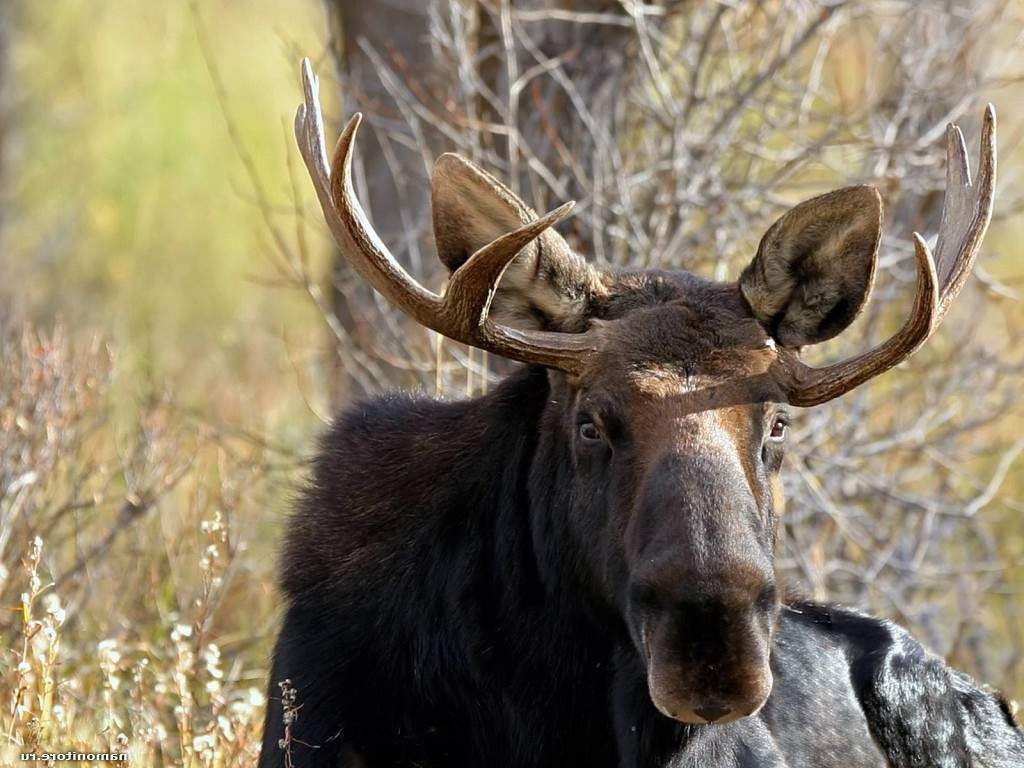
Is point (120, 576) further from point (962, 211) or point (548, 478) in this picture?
point (962, 211)

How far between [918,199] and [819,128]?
1.86 m

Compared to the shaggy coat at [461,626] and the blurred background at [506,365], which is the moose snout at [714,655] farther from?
the blurred background at [506,365]

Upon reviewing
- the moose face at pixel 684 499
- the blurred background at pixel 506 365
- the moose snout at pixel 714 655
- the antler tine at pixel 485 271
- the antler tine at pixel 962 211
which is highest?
the blurred background at pixel 506 365

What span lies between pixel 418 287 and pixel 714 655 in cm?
117

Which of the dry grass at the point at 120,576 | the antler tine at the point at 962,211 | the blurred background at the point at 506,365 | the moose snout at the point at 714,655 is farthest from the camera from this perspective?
the blurred background at the point at 506,365

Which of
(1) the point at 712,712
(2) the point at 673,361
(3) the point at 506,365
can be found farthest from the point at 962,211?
(3) the point at 506,365

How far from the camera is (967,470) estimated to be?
32.4ft

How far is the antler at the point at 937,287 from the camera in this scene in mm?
4145

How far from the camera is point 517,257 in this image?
431 cm

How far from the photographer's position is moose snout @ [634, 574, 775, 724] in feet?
12.1

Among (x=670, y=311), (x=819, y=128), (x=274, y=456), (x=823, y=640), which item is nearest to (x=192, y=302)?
(x=274, y=456)

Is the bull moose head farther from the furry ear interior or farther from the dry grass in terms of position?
the dry grass

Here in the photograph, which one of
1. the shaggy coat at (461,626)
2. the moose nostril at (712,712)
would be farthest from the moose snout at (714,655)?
the shaggy coat at (461,626)

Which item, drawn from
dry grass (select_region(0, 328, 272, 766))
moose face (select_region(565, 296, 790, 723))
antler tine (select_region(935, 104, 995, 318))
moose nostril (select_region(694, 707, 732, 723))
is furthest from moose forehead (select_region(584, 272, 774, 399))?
dry grass (select_region(0, 328, 272, 766))
